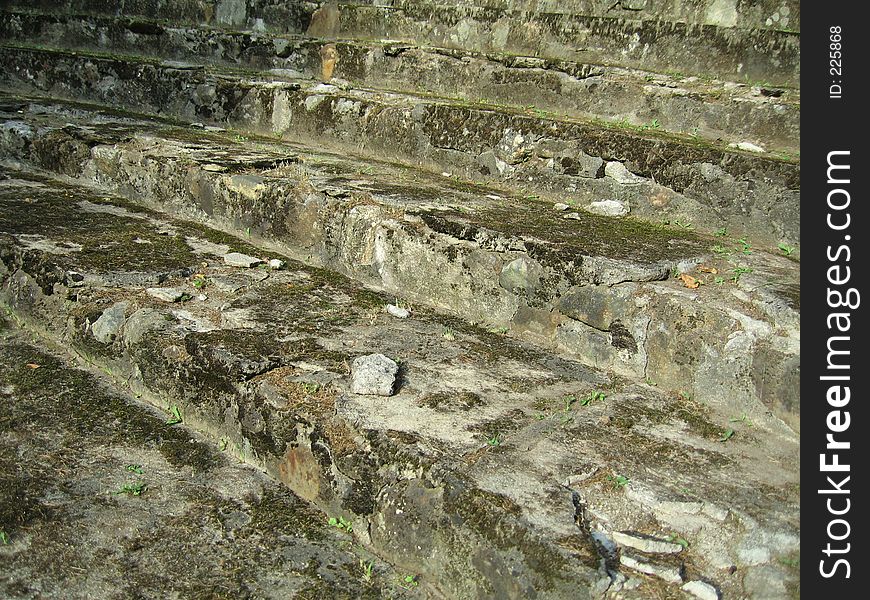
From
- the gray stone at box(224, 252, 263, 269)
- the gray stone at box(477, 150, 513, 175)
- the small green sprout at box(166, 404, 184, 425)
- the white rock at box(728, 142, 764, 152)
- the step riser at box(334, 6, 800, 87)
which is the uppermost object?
the step riser at box(334, 6, 800, 87)

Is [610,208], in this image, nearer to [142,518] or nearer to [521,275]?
[521,275]

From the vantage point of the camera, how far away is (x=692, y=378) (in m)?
2.39

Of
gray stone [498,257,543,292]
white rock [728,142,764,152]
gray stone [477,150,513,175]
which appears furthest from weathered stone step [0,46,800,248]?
gray stone [498,257,543,292]

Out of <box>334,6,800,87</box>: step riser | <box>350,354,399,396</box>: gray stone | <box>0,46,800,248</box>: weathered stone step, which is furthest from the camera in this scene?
<box>334,6,800,87</box>: step riser

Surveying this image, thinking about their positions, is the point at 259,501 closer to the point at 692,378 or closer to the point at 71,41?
the point at 692,378

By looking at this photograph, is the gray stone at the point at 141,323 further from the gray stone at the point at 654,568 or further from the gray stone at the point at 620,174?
the gray stone at the point at 620,174

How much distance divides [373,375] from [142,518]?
72 cm

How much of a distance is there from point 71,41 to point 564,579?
20.5 feet

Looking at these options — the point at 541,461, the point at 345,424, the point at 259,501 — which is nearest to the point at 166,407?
the point at 259,501

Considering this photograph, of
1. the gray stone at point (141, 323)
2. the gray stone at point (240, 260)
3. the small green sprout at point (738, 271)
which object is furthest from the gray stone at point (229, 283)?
the small green sprout at point (738, 271)

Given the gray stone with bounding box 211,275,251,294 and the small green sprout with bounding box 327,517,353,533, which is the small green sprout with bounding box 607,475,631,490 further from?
the gray stone with bounding box 211,275,251,294

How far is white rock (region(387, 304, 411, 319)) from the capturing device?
289 cm

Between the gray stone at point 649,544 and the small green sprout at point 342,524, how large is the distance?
71 centimetres
